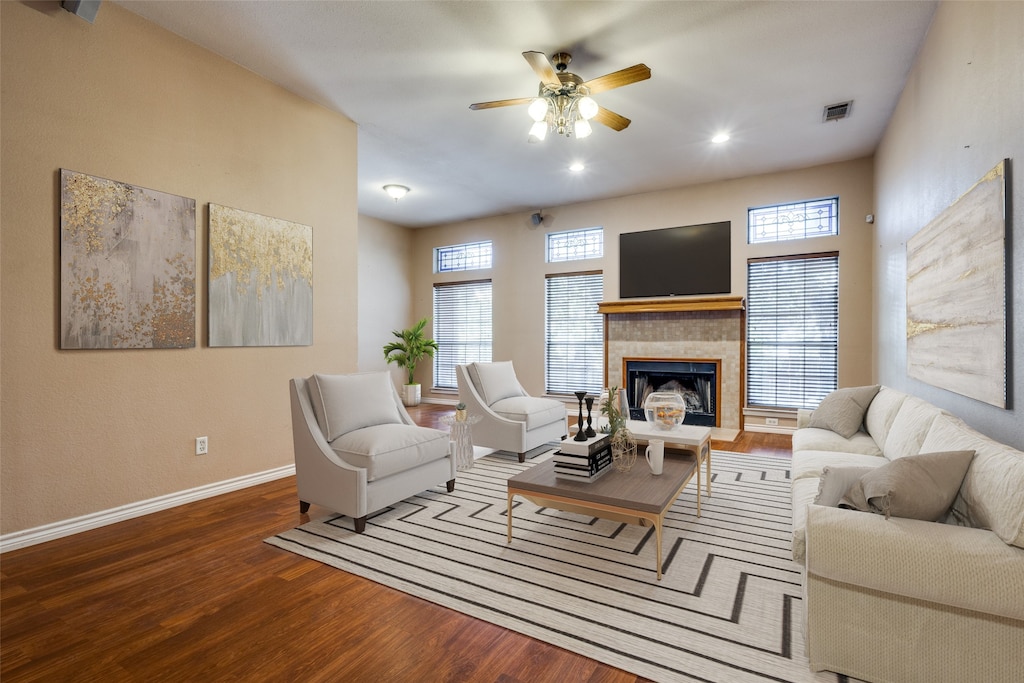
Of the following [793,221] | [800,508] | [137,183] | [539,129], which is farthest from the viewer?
[793,221]

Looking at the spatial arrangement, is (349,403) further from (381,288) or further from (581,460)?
(381,288)

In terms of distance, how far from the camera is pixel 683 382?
20.7 feet

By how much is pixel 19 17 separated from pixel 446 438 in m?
3.29

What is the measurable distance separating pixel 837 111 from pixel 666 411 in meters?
3.14

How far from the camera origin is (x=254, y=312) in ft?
12.2

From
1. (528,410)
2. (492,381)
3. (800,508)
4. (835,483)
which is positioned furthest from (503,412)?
(835,483)

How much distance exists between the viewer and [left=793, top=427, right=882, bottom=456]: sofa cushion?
119 inches

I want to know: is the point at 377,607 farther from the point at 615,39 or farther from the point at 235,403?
the point at 615,39

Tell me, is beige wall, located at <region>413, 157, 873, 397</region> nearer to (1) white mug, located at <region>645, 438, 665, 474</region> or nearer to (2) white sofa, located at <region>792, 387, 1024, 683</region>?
(1) white mug, located at <region>645, 438, 665, 474</region>

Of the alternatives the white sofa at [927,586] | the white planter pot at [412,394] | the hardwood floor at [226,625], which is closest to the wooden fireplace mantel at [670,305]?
the white planter pot at [412,394]

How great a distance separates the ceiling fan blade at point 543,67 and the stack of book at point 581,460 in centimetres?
216

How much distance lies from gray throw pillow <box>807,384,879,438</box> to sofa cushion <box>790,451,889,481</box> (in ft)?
2.03

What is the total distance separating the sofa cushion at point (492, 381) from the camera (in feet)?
15.2

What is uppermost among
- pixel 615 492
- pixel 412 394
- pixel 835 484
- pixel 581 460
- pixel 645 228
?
pixel 645 228
